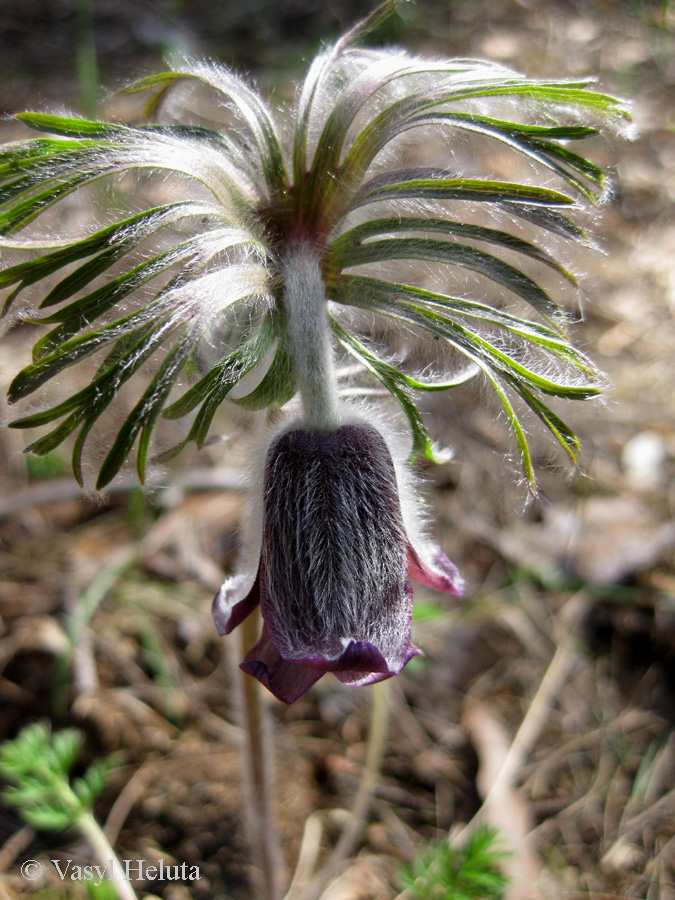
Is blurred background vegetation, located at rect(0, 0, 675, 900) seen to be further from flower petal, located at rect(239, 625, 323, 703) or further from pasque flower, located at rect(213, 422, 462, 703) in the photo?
flower petal, located at rect(239, 625, 323, 703)

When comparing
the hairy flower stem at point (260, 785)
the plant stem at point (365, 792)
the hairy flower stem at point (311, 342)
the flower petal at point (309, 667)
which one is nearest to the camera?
the flower petal at point (309, 667)

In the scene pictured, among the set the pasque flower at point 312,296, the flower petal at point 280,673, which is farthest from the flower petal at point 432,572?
the flower petal at point 280,673

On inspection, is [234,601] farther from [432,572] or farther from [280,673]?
[432,572]

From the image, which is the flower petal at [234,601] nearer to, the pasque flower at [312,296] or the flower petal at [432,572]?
the pasque flower at [312,296]

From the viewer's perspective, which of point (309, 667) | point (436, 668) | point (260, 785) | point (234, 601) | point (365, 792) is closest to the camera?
point (309, 667)

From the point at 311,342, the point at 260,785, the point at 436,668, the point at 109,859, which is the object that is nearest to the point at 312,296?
the point at 311,342

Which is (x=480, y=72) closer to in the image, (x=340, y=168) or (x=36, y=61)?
(x=340, y=168)

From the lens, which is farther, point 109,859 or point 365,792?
point 365,792
